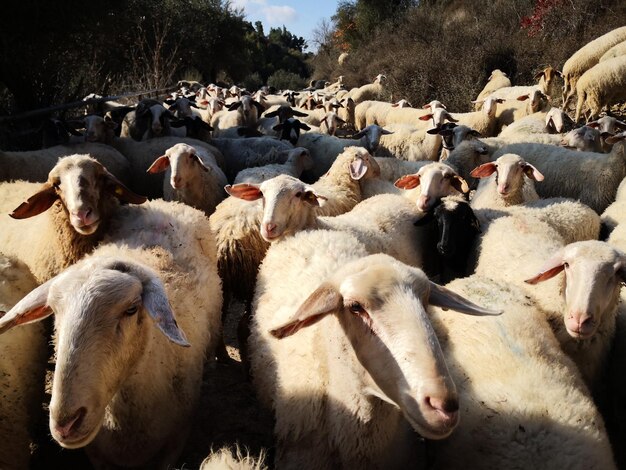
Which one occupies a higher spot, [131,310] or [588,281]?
[131,310]

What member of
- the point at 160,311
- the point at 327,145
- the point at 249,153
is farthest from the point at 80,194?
the point at 327,145

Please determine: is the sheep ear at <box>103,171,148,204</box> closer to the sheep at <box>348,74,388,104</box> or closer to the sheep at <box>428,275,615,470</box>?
the sheep at <box>428,275,615,470</box>

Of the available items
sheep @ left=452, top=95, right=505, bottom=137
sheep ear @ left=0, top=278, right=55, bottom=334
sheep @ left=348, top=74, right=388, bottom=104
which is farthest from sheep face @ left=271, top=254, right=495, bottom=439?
sheep @ left=348, top=74, right=388, bottom=104

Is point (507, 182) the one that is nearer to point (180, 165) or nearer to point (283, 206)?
point (283, 206)

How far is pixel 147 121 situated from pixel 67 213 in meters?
5.51

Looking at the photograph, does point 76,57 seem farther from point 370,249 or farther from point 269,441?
point 269,441

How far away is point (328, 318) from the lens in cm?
218

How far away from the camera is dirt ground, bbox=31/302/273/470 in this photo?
2.72m

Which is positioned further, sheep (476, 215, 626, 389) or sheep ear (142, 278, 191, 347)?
sheep (476, 215, 626, 389)

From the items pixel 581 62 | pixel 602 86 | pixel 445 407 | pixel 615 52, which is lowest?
pixel 445 407

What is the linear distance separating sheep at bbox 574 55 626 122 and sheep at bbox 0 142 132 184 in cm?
1000

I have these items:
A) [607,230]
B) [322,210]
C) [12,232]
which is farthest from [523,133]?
[12,232]

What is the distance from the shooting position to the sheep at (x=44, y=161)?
5.36 meters

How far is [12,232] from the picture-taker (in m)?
3.66
